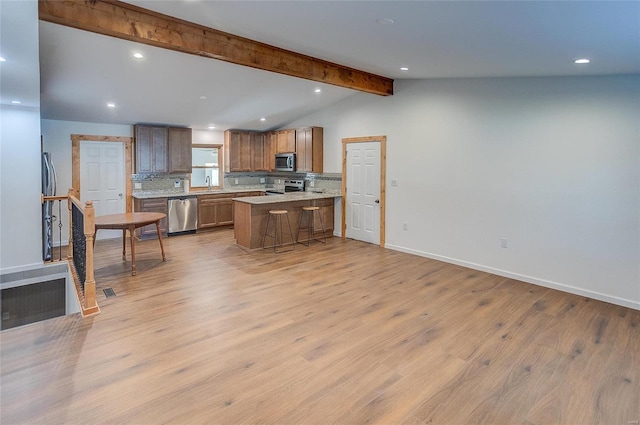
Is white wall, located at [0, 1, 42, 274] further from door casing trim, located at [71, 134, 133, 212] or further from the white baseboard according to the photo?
the white baseboard

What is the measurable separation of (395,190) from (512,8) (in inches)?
159

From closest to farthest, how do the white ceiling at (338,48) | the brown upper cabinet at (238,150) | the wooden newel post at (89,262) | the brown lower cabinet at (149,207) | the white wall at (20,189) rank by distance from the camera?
the white ceiling at (338,48) < the wooden newel post at (89,262) < the white wall at (20,189) < the brown lower cabinet at (149,207) < the brown upper cabinet at (238,150)

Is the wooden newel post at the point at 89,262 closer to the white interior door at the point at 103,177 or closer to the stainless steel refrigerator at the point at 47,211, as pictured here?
the stainless steel refrigerator at the point at 47,211

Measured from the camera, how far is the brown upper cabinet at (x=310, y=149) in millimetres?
7469

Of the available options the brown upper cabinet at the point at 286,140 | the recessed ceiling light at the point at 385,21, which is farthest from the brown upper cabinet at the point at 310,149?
the recessed ceiling light at the point at 385,21

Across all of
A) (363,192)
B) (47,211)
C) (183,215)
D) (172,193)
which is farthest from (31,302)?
(363,192)

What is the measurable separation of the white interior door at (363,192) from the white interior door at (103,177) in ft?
14.8

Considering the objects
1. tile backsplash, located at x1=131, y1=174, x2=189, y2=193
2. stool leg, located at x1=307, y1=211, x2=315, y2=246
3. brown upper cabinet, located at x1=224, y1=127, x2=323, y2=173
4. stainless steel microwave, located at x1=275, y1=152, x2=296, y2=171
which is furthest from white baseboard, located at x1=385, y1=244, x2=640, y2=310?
tile backsplash, located at x1=131, y1=174, x2=189, y2=193

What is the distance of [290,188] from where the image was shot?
843 cm

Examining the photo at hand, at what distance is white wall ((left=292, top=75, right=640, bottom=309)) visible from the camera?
3.97 metres

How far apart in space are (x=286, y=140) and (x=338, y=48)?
13.9 feet

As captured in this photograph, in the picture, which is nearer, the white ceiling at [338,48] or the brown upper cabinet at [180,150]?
the white ceiling at [338,48]

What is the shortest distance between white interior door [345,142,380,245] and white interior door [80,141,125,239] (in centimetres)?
450

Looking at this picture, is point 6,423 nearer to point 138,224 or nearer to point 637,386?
point 138,224
